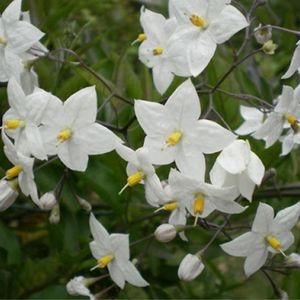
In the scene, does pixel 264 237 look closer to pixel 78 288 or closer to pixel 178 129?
pixel 178 129

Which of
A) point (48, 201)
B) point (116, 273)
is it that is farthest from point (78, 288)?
point (48, 201)

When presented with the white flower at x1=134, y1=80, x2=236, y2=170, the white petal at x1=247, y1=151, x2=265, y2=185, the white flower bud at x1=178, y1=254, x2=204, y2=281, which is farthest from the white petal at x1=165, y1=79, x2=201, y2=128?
the white flower bud at x1=178, y1=254, x2=204, y2=281

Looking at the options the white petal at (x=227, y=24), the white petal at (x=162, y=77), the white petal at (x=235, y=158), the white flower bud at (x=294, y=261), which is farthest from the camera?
the white petal at (x=162, y=77)

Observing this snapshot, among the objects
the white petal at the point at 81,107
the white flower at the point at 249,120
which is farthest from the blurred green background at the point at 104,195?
the white petal at the point at 81,107

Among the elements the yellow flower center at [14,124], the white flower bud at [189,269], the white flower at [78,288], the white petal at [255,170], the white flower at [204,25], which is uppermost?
the white flower at [204,25]

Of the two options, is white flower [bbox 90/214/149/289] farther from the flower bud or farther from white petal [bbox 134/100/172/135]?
the flower bud

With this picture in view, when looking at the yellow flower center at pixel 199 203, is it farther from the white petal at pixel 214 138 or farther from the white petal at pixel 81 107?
the white petal at pixel 81 107
